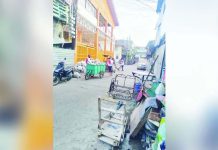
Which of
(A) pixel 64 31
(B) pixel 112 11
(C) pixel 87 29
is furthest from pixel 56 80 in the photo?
(B) pixel 112 11

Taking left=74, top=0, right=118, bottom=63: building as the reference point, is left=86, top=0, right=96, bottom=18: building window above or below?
above

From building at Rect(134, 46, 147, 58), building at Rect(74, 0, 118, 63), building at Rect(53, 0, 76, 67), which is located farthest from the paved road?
building at Rect(134, 46, 147, 58)

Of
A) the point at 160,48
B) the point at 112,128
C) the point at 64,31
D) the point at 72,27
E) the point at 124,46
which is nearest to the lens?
the point at 112,128

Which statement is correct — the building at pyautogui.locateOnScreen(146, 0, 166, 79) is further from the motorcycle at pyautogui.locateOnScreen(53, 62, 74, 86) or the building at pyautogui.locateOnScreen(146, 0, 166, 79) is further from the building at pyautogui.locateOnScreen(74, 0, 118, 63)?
the building at pyautogui.locateOnScreen(74, 0, 118, 63)

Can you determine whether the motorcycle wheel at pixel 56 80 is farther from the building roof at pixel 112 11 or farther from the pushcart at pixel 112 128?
the building roof at pixel 112 11

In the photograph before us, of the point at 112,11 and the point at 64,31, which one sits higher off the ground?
the point at 112,11

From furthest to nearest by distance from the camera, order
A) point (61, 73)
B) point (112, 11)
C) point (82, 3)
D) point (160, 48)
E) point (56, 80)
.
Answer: point (112, 11) < point (82, 3) < point (61, 73) < point (56, 80) < point (160, 48)

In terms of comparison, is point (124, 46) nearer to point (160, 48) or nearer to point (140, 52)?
point (140, 52)

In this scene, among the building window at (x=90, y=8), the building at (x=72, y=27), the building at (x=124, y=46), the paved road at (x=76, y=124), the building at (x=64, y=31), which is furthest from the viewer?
the building at (x=124, y=46)

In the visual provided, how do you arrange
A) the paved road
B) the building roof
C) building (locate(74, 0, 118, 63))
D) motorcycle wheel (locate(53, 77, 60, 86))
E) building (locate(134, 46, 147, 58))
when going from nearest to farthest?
1. the paved road
2. motorcycle wheel (locate(53, 77, 60, 86))
3. building (locate(74, 0, 118, 63))
4. the building roof
5. building (locate(134, 46, 147, 58))

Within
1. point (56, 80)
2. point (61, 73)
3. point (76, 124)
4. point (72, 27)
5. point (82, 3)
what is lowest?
point (76, 124)

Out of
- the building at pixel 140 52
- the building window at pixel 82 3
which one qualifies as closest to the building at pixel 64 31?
the building window at pixel 82 3

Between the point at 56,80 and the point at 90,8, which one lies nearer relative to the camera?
the point at 56,80
